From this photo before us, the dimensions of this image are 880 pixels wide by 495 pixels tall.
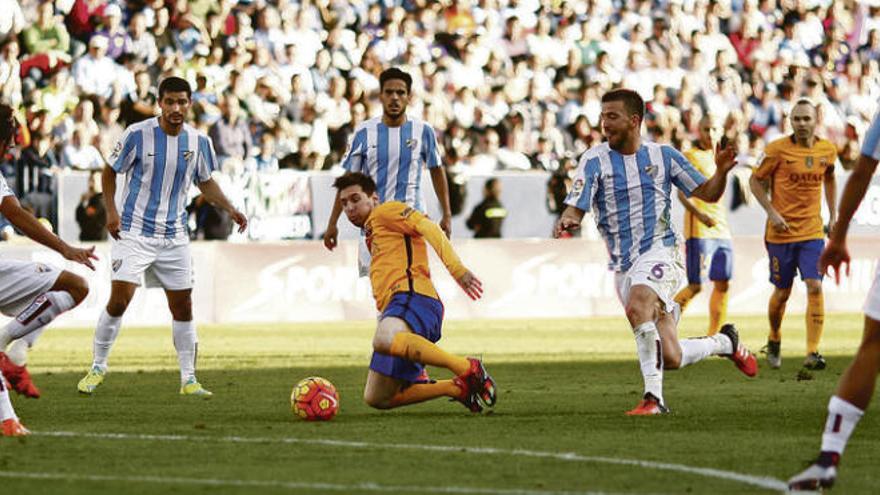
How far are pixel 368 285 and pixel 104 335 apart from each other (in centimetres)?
940

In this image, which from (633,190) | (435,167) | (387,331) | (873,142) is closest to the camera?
(873,142)

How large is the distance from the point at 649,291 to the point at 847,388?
149 inches

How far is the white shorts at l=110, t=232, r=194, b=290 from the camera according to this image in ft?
41.8

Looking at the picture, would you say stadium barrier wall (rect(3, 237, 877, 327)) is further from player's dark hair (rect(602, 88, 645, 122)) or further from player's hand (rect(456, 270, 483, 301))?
player's hand (rect(456, 270, 483, 301))

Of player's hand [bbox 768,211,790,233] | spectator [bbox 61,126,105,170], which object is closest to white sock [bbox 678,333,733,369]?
player's hand [bbox 768,211,790,233]

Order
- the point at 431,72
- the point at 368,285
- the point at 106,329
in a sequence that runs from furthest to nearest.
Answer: the point at 431,72
the point at 368,285
the point at 106,329

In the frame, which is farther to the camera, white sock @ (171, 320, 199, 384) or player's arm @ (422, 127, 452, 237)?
player's arm @ (422, 127, 452, 237)

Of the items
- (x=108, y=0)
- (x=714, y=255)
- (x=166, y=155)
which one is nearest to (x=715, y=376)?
(x=714, y=255)

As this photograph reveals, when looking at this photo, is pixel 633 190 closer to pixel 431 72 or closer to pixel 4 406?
pixel 4 406

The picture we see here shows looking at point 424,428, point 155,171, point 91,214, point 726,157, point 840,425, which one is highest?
point 726,157

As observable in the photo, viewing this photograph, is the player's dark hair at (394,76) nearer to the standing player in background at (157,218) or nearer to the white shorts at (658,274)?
the standing player in background at (157,218)

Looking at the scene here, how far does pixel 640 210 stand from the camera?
11.4 meters

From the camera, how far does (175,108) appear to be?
1249 cm

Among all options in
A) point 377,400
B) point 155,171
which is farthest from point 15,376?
point 155,171
